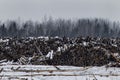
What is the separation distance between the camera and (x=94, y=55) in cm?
2405

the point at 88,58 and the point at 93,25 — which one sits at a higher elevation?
the point at 88,58

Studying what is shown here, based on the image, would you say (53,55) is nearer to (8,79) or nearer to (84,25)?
(8,79)

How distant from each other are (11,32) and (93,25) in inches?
1609

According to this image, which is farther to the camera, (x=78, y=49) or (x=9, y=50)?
(x=9, y=50)

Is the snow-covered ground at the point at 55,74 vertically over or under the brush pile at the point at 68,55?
over

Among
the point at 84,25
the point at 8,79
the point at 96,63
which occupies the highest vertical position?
the point at 8,79

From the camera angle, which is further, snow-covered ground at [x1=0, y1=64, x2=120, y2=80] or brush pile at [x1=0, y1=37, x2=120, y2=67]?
brush pile at [x1=0, y1=37, x2=120, y2=67]

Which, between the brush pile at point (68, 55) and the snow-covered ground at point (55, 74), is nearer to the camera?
the snow-covered ground at point (55, 74)

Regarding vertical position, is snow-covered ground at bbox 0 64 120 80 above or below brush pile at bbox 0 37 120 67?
above

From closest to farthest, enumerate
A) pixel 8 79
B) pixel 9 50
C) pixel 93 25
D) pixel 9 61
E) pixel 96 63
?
pixel 8 79 < pixel 96 63 < pixel 9 61 < pixel 9 50 < pixel 93 25

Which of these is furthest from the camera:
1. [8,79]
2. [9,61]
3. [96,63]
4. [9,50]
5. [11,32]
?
[11,32]

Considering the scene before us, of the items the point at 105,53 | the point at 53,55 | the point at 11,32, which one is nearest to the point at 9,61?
the point at 53,55

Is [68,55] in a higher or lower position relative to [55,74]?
lower

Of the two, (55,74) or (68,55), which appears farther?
(68,55)
